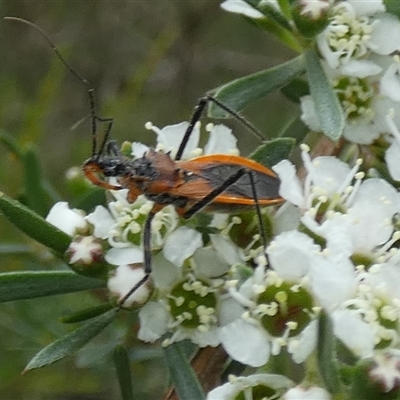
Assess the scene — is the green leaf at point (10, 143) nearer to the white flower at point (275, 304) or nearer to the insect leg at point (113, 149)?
the insect leg at point (113, 149)

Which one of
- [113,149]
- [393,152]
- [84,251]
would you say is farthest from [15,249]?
[393,152]

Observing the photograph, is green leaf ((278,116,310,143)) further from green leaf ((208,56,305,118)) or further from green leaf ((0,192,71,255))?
green leaf ((0,192,71,255))

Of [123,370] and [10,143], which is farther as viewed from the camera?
[10,143]

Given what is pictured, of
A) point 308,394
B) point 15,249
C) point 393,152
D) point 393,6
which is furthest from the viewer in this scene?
point 15,249

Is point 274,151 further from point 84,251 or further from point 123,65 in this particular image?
point 123,65

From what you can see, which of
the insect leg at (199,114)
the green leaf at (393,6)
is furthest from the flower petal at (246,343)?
the green leaf at (393,6)

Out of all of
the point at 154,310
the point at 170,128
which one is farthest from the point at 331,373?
the point at 170,128
